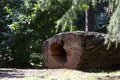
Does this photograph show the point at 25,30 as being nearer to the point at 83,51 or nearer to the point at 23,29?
the point at 23,29

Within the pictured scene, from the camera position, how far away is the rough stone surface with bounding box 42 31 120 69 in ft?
30.1

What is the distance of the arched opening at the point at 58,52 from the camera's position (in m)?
10.0

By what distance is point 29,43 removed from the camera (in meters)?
12.5

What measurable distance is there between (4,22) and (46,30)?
5.46 feet

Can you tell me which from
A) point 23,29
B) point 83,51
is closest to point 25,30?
point 23,29

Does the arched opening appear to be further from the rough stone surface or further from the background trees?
the background trees

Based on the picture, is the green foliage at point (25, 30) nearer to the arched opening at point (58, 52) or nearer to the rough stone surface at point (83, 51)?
the arched opening at point (58, 52)

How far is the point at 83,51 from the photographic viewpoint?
30.0 feet

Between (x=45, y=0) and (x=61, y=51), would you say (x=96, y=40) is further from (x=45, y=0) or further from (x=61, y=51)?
(x=45, y=0)

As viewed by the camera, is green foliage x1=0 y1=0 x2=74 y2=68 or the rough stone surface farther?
green foliage x1=0 y1=0 x2=74 y2=68

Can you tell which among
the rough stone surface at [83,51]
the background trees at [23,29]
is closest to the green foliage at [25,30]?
the background trees at [23,29]

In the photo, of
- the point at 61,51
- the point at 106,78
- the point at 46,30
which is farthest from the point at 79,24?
the point at 106,78

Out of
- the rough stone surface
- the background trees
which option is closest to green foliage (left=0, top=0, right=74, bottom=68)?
the background trees

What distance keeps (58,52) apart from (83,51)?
1387mm
